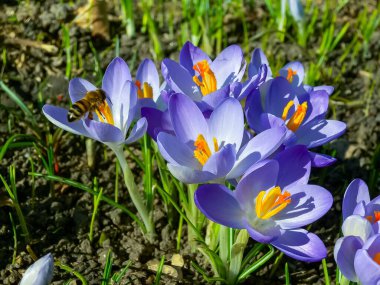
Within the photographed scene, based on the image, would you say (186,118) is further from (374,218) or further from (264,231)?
(374,218)

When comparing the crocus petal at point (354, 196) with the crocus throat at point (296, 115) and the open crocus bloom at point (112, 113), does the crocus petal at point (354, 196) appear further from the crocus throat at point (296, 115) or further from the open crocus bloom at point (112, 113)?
the open crocus bloom at point (112, 113)

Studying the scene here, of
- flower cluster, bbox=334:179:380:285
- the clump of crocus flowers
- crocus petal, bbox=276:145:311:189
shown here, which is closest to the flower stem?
the clump of crocus flowers

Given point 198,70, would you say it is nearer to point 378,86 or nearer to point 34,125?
point 34,125

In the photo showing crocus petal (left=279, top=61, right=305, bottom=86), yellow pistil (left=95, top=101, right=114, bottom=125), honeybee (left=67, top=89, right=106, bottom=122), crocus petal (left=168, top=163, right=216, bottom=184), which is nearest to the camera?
crocus petal (left=168, top=163, right=216, bottom=184)

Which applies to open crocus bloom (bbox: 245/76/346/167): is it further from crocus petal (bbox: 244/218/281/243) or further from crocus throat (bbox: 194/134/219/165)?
crocus petal (bbox: 244/218/281/243)

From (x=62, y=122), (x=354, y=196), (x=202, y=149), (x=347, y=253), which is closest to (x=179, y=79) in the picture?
(x=202, y=149)

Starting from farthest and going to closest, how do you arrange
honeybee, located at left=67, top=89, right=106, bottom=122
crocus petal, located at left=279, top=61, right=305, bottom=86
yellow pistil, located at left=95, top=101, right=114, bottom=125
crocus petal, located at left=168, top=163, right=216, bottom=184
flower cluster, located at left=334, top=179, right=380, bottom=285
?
1. crocus petal, located at left=279, top=61, right=305, bottom=86
2. yellow pistil, located at left=95, top=101, right=114, bottom=125
3. honeybee, located at left=67, top=89, right=106, bottom=122
4. crocus petal, located at left=168, top=163, right=216, bottom=184
5. flower cluster, located at left=334, top=179, right=380, bottom=285

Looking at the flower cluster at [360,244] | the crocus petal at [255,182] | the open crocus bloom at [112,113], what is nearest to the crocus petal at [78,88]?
the open crocus bloom at [112,113]
